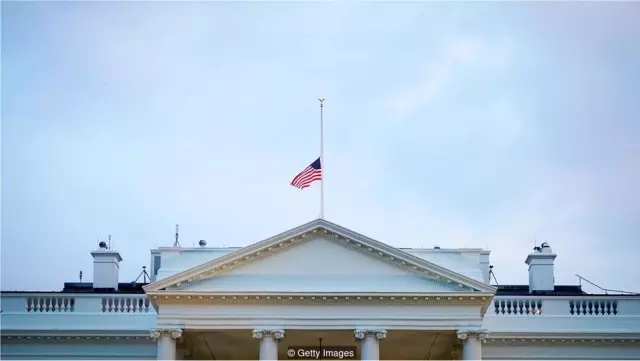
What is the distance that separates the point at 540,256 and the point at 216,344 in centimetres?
1391

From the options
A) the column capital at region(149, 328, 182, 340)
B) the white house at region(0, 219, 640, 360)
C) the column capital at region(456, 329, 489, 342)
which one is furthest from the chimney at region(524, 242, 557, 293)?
the column capital at region(149, 328, 182, 340)

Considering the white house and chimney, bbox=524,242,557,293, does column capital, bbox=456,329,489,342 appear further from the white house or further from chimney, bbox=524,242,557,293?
chimney, bbox=524,242,557,293

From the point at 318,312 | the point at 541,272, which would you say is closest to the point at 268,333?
the point at 318,312

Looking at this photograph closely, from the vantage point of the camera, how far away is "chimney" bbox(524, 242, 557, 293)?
50.4m

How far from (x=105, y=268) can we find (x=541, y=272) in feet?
58.0

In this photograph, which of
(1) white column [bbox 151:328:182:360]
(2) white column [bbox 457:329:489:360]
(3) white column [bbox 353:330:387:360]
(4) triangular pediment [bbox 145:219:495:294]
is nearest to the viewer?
(1) white column [bbox 151:328:182:360]

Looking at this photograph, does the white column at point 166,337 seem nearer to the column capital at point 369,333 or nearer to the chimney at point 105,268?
the column capital at point 369,333

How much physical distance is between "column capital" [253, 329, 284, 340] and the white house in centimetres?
5

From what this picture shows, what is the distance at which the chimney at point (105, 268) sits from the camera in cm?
5003

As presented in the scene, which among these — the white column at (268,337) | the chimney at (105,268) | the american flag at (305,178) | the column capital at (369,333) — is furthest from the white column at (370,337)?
the chimney at (105,268)

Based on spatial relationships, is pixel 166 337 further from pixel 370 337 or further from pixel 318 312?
pixel 370 337

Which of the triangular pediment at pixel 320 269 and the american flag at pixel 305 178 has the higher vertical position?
the american flag at pixel 305 178

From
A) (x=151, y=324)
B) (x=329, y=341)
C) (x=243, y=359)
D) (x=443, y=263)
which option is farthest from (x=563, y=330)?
(x=151, y=324)

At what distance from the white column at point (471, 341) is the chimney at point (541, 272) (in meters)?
8.54
